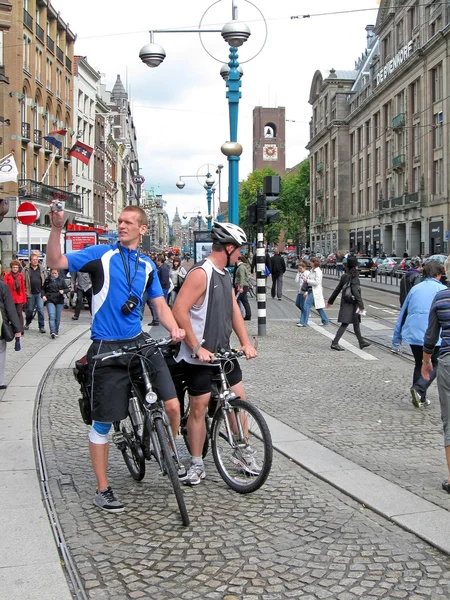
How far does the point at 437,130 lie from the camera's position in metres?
50.4

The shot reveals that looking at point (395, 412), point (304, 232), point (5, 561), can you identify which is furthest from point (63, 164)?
point (304, 232)

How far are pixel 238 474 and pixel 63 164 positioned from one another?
44532 mm

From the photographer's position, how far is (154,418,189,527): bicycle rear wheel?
4219 millimetres

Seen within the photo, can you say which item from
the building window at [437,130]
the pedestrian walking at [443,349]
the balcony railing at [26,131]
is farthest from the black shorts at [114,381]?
the building window at [437,130]

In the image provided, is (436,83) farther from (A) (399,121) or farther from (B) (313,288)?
(B) (313,288)

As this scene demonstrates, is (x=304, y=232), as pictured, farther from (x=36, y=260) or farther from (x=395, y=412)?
(x=395, y=412)

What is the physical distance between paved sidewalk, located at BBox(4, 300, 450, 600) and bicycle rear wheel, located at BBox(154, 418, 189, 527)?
0.74 metres

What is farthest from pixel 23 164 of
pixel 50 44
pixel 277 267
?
pixel 277 267

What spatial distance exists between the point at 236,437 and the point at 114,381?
100 cm

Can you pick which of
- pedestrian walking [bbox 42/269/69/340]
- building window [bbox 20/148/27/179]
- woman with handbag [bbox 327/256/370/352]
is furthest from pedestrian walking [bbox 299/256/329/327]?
building window [bbox 20/148/27/179]

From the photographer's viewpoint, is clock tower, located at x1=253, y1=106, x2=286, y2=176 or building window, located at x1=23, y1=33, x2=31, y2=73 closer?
building window, located at x1=23, y1=33, x2=31, y2=73

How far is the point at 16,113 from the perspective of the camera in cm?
3619

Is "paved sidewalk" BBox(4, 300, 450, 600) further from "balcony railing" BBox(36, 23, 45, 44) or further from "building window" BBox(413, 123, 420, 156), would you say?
"building window" BBox(413, 123, 420, 156)

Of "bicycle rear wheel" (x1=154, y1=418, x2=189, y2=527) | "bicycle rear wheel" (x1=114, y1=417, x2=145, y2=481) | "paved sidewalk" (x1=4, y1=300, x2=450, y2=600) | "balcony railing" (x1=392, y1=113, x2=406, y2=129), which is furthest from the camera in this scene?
"balcony railing" (x1=392, y1=113, x2=406, y2=129)
